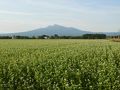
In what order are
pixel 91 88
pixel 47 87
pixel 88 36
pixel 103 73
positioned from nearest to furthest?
pixel 91 88
pixel 47 87
pixel 103 73
pixel 88 36

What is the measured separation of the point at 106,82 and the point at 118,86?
0.42 m

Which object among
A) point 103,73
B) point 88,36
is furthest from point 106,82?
point 88,36

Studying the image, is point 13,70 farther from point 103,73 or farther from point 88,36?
point 88,36

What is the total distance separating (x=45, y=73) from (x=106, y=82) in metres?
3.12

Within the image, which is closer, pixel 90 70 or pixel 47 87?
pixel 47 87

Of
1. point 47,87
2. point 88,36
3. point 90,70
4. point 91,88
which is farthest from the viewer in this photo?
point 88,36

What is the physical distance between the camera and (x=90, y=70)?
14.1m

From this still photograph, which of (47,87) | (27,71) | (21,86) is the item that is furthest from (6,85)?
(27,71)

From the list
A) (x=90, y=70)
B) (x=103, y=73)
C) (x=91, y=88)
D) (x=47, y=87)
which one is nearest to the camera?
(x=91, y=88)

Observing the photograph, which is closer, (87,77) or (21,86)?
(21,86)

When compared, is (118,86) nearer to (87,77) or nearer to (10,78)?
(87,77)

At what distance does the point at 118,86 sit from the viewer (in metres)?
11.2

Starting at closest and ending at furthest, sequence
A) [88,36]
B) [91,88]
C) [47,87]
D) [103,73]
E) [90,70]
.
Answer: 1. [91,88]
2. [47,87]
3. [103,73]
4. [90,70]
5. [88,36]

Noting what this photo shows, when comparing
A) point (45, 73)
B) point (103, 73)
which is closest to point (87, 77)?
point (103, 73)
